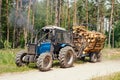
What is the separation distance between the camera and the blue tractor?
63.3 ft

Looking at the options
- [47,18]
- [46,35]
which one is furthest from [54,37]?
[47,18]

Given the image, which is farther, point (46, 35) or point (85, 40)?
point (85, 40)

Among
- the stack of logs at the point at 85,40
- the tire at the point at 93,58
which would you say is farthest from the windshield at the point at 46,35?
the tire at the point at 93,58

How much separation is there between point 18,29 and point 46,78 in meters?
48.1

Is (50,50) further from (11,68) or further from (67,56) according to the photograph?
(11,68)

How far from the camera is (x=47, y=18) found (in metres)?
61.9

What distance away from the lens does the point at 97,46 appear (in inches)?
984

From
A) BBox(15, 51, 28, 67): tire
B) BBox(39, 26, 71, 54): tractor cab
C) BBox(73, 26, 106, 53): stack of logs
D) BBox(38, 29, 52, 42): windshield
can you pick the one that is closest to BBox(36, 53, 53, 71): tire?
BBox(39, 26, 71, 54): tractor cab

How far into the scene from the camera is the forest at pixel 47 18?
5722cm

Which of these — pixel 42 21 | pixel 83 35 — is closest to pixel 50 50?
pixel 83 35

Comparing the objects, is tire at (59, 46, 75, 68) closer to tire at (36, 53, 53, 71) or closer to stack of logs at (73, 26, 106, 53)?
tire at (36, 53, 53, 71)

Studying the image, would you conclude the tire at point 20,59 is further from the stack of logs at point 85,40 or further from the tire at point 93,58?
the tire at point 93,58

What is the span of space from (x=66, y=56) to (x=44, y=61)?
90.3 inches

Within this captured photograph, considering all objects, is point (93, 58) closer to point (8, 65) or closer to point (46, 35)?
point (46, 35)
